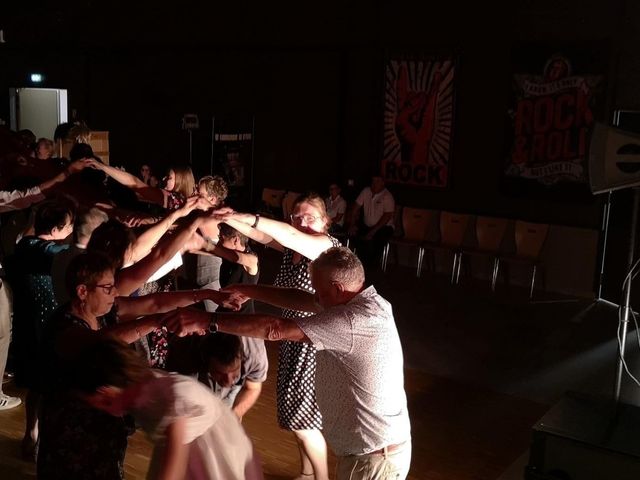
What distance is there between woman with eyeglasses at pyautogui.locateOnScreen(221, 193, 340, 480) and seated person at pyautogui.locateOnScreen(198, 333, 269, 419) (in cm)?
14

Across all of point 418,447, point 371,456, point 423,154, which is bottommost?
point 418,447

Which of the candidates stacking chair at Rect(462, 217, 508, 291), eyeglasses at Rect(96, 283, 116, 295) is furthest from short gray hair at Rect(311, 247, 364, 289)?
stacking chair at Rect(462, 217, 508, 291)

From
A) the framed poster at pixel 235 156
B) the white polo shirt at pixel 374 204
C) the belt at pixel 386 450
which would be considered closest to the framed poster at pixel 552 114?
the white polo shirt at pixel 374 204

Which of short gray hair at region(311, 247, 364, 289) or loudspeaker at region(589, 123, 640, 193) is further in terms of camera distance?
loudspeaker at region(589, 123, 640, 193)

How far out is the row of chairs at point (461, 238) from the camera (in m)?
A: 8.84

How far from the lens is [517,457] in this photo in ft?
15.4

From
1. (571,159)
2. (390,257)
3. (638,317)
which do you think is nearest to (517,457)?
(638,317)

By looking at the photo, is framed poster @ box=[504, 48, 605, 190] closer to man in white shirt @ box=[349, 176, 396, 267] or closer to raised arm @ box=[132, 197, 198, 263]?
man in white shirt @ box=[349, 176, 396, 267]

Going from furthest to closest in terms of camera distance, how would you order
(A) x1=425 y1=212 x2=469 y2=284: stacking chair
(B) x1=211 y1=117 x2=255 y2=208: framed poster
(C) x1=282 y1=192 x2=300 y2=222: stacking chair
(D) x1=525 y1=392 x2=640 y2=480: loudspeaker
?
(B) x1=211 y1=117 x2=255 y2=208: framed poster
(C) x1=282 y1=192 x2=300 y2=222: stacking chair
(A) x1=425 y1=212 x2=469 y2=284: stacking chair
(D) x1=525 y1=392 x2=640 y2=480: loudspeaker

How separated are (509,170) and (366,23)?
2743mm

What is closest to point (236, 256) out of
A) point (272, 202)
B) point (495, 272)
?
point (495, 272)

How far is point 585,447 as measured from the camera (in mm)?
2969

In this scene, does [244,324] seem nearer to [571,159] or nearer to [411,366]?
[411,366]

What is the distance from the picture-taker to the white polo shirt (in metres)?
9.47
